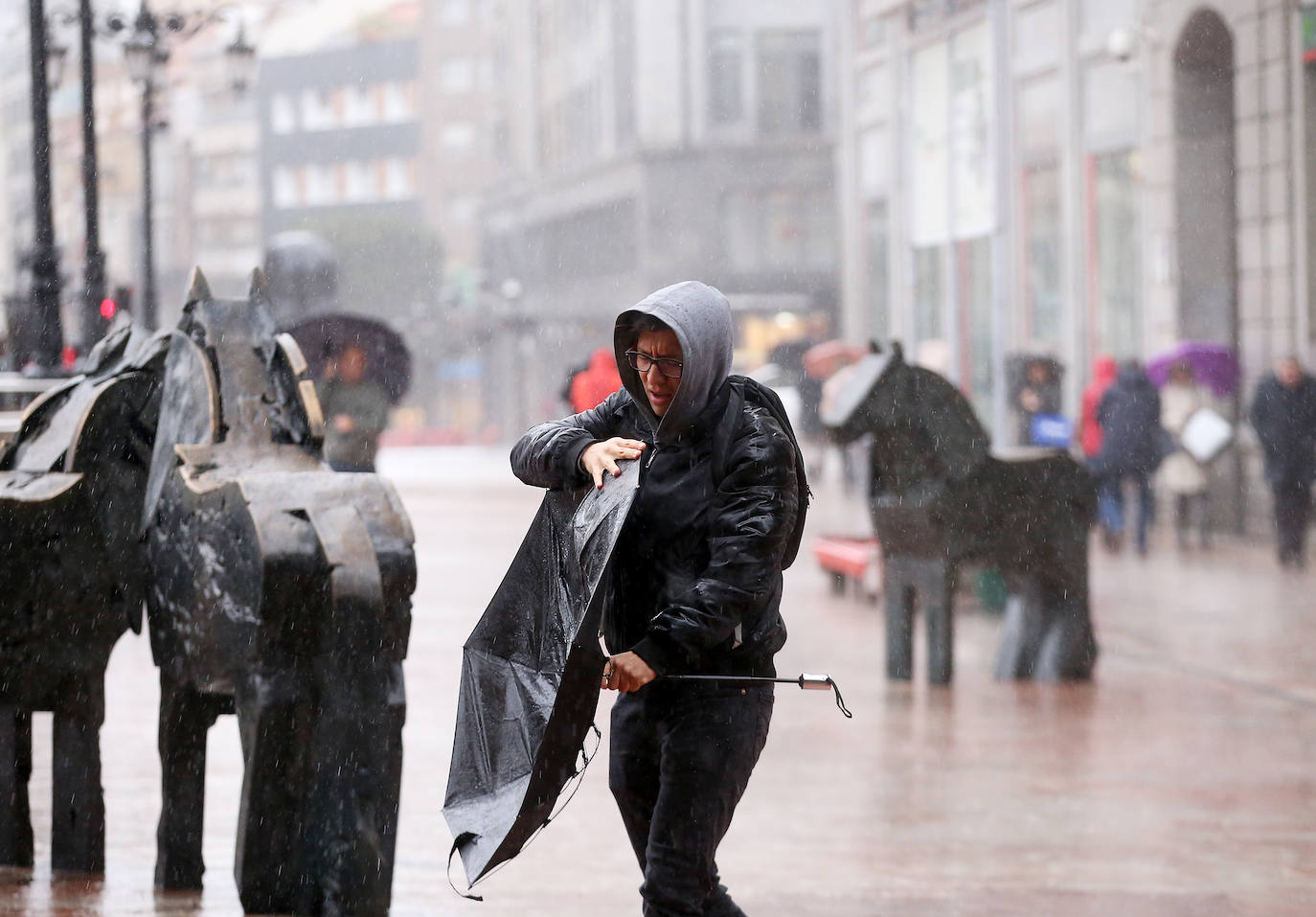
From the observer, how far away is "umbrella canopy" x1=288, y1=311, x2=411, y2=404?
14086mm

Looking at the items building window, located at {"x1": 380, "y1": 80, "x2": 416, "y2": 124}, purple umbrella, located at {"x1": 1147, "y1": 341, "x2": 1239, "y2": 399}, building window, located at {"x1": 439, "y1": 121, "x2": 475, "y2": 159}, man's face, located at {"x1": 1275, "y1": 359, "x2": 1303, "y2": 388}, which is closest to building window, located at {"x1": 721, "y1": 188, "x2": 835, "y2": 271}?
purple umbrella, located at {"x1": 1147, "y1": 341, "x2": 1239, "y2": 399}

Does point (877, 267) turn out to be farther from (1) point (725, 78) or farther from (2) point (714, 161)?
(1) point (725, 78)

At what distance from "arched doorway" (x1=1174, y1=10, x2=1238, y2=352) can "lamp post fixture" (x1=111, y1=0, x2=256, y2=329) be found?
33.2ft

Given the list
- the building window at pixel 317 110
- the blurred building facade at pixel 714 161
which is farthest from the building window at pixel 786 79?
the building window at pixel 317 110

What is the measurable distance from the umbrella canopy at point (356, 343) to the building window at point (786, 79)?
1647 inches

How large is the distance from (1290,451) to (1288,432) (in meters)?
0.17

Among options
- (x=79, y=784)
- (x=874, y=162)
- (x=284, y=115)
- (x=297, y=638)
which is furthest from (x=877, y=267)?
(x=284, y=115)

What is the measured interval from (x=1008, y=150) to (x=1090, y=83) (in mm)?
2640

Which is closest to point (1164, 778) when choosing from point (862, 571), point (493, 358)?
point (862, 571)

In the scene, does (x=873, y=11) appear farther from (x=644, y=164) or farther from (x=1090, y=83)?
(x=644, y=164)

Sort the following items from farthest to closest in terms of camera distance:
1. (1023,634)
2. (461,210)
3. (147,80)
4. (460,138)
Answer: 1. (461,210)
2. (460,138)
3. (147,80)
4. (1023,634)

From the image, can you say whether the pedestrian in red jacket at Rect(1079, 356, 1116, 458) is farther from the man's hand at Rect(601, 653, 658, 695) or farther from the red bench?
the man's hand at Rect(601, 653, 658, 695)

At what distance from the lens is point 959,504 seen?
11.1 m

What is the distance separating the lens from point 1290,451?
18.8 metres
